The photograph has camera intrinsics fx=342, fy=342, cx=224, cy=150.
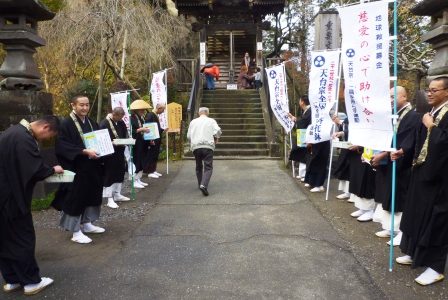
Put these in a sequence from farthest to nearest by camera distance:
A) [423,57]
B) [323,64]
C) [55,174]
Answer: [423,57]
[323,64]
[55,174]

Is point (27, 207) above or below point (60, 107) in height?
below

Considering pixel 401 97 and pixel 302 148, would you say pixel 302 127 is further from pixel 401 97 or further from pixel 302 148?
pixel 401 97

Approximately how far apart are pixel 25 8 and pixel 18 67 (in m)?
1.02

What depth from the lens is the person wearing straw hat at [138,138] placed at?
7602 mm

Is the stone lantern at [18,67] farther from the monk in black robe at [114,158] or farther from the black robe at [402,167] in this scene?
the black robe at [402,167]

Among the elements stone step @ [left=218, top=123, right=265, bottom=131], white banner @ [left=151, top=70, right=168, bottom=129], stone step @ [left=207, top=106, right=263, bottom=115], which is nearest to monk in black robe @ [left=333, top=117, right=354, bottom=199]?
white banner @ [left=151, top=70, right=168, bottom=129]

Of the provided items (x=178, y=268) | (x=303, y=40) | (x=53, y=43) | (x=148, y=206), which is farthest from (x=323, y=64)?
(x=303, y=40)

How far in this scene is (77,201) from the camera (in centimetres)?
443

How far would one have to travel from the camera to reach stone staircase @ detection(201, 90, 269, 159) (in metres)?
11.7

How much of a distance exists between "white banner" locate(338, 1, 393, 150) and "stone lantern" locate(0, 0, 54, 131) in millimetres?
5222

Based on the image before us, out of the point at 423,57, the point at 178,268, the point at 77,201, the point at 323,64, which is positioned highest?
the point at 423,57

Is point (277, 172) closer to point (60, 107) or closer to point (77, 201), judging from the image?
point (77, 201)

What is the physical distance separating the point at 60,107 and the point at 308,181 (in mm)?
11852

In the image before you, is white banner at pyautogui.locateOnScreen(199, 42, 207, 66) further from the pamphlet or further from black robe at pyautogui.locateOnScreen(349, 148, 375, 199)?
the pamphlet
